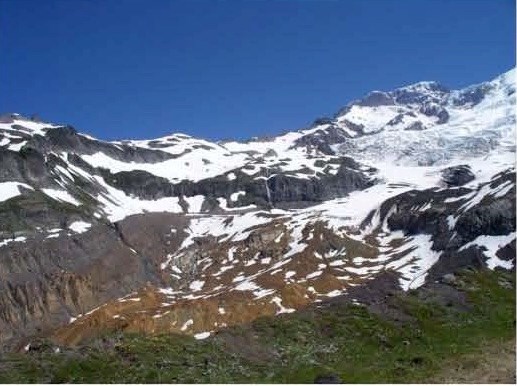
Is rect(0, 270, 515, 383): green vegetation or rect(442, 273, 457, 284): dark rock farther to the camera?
rect(442, 273, 457, 284): dark rock

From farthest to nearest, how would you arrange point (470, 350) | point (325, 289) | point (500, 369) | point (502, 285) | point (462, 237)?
1. point (462, 237)
2. point (325, 289)
3. point (502, 285)
4. point (470, 350)
5. point (500, 369)

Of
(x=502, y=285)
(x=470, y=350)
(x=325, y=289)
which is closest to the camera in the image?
(x=470, y=350)

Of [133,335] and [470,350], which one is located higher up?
[133,335]

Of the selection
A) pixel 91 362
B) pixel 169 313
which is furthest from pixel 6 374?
pixel 169 313

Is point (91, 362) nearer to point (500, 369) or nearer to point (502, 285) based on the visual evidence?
point (500, 369)

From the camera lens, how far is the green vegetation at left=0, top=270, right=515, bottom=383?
199ft

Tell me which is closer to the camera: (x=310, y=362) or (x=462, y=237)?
(x=310, y=362)

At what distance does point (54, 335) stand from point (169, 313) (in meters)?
29.7

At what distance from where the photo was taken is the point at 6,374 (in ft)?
198

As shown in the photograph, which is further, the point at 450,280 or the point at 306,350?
the point at 450,280

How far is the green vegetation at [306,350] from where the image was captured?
199ft

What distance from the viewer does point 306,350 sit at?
68.9m

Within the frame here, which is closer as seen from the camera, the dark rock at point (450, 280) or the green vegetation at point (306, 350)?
the green vegetation at point (306, 350)

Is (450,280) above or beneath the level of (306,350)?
above
